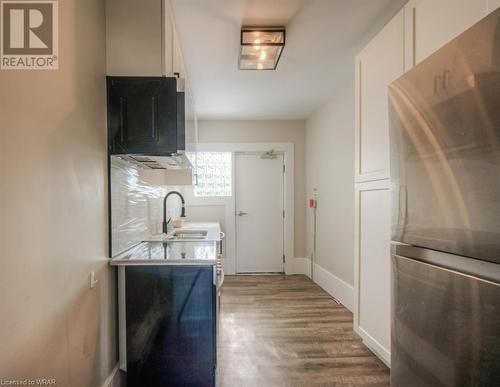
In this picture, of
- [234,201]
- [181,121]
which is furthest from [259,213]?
[181,121]

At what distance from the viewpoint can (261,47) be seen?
2.33 meters

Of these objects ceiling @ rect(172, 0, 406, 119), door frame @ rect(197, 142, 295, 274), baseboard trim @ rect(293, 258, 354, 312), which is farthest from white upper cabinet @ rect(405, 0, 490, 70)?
door frame @ rect(197, 142, 295, 274)

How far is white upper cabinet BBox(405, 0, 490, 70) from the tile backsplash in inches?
74.7

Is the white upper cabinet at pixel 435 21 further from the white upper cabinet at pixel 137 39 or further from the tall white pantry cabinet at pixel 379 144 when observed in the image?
the white upper cabinet at pixel 137 39

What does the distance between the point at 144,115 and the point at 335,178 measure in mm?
2530

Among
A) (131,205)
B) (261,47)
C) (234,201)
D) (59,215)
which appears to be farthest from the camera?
(234,201)

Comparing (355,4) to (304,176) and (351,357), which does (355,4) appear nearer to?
(351,357)

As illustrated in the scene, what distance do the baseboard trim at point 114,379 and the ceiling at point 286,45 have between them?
2.37 metres

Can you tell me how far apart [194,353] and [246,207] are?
3.08 metres

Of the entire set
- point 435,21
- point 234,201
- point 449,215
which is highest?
point 435,21

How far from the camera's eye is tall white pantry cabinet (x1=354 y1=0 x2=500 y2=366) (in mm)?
1539

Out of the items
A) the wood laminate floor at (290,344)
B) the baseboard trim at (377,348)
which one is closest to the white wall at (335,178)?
the wood laminate floor at (290,344)

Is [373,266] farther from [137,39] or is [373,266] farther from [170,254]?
[137,39]

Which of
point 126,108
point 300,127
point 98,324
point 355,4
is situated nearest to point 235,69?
point 355,4
